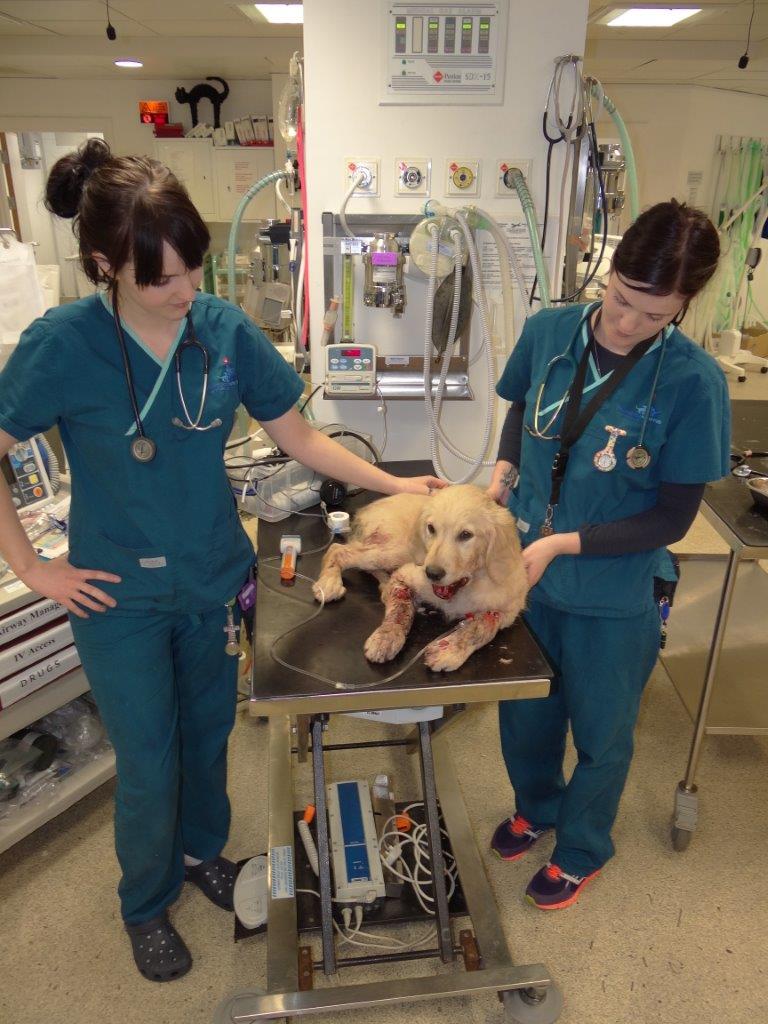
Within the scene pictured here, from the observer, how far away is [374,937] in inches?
71.1

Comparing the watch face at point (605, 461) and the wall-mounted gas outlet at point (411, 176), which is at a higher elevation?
the wall-mounted gas outlet at point (411, 176)

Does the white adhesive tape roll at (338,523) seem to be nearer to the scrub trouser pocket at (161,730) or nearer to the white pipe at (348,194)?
the scrub trouser pocket at (161,730)

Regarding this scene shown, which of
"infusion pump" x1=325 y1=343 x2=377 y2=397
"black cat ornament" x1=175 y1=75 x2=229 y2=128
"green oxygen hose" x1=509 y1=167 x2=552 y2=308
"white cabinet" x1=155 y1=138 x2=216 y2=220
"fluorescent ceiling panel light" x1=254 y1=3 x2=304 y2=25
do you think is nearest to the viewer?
"green oxygen hose" x1=509 y1=167 x2=552 y2=308

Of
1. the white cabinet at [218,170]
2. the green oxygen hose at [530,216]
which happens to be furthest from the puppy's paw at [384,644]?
the white cabinet at [218,170]

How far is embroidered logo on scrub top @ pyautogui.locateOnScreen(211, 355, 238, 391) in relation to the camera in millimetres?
1386

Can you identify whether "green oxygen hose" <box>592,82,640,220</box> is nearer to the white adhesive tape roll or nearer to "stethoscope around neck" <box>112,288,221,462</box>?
the white adhesive tape roll

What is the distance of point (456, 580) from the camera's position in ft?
4.53

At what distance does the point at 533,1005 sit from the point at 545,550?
103 cm

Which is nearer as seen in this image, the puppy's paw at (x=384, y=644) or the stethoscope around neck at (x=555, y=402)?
the puppy's paw at (x=384, y=644)

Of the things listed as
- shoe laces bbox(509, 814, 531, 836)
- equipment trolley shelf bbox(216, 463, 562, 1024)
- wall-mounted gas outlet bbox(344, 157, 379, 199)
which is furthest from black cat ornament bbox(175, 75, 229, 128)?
shoe laces bbox(509, 814, 531, 836)

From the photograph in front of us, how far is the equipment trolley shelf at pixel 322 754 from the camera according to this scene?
126cm

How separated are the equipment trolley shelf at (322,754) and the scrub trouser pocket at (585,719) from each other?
212mm

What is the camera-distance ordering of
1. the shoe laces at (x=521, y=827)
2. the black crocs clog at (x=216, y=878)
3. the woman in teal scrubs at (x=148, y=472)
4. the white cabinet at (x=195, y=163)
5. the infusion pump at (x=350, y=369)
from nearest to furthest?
the woman in teal scrubs at (x=148, y=472) → the black crocs clog at (x=216, y=878) → the shoe laces at (x=521, y=827) → the infusion pump at (x=350, y=369) → the white cabinet at (x=195, y=163)

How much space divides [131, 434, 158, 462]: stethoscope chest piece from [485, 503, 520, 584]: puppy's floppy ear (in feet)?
2.10
